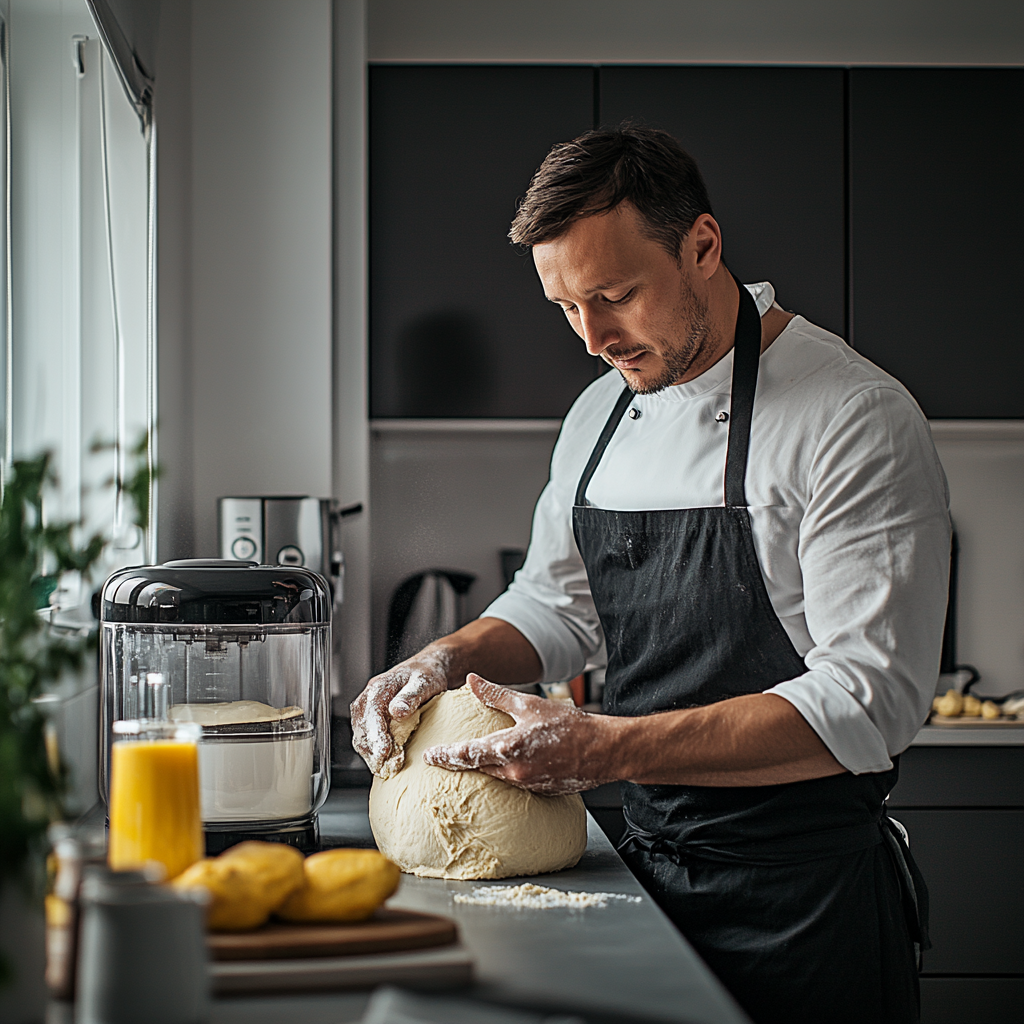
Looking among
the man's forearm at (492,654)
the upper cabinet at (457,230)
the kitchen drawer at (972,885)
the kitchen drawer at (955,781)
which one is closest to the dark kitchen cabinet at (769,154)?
the upper cabinet at (457,230)

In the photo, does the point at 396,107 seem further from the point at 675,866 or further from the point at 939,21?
the point at 675,866

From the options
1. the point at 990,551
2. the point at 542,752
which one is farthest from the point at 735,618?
the point at 990,551

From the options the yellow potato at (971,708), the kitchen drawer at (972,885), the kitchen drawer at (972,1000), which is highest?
the yellow potato at (971,708)

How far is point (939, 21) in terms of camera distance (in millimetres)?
Answer: 2984

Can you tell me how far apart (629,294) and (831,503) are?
0.36m

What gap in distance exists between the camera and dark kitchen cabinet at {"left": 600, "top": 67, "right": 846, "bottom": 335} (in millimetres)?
2754

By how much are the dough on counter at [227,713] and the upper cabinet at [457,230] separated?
59.5 inches

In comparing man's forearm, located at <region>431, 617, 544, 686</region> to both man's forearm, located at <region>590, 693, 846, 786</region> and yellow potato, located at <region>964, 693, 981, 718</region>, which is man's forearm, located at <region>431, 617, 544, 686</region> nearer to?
man's forearm, located at <region>590, 693, 846, 786</region>

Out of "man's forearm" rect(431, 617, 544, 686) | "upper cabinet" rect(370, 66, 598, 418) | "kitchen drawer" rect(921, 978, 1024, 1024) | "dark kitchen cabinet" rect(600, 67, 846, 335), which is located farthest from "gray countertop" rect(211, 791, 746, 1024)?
"dark kitchen cabinet" rect(600, 67, 846, 335)

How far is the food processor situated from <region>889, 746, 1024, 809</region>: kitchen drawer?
158cm

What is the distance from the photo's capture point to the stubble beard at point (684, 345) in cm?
145

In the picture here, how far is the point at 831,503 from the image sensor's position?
1306 millimetres

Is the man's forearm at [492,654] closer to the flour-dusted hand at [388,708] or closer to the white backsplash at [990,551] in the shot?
the flour-dusted hand at [388,708]

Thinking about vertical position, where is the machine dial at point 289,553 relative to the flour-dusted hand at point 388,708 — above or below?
above
